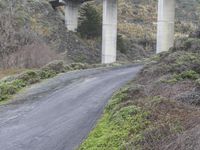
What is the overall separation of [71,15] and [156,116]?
45321 mm

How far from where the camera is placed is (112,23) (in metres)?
44.5

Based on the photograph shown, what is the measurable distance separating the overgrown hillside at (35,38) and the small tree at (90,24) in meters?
1.75

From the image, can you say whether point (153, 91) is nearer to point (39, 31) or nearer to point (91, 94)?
point (91, 94)

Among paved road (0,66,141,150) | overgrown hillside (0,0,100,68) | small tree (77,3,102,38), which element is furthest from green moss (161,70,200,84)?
small tree (77,3,102,38)

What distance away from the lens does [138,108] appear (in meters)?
11.2

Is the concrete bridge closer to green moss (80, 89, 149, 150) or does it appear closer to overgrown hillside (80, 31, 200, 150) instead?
overgrown hillside (80, 31, 200, 150)

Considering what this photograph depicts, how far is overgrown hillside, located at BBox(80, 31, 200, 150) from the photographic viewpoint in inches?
341

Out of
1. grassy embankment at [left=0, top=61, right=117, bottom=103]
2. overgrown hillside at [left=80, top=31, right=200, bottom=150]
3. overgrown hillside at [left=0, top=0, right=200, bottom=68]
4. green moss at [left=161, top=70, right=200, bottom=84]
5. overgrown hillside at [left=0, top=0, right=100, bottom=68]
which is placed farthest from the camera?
overgrown hillside at [left=0, top=0, right=200, bottom=68]

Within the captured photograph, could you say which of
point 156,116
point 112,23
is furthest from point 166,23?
point 156,116

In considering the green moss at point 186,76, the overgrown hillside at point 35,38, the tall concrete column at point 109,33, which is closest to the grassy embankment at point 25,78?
the overgrown hillside at point 35,38

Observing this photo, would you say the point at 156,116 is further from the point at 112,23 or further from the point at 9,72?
the point at 112,23

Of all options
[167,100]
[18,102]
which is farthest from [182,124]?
[18,102]

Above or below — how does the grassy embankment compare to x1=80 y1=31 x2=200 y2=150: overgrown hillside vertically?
below

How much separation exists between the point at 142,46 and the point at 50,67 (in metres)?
30.9
